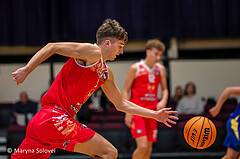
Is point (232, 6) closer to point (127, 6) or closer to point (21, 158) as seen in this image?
point (127, 6)

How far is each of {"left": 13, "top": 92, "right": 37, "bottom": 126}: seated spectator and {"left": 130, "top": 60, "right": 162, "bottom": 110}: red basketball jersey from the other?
3.89 metres

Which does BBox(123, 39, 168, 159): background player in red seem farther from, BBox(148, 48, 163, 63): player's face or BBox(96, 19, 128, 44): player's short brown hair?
BBox(96, 19, 128, 44): player's short brown hair

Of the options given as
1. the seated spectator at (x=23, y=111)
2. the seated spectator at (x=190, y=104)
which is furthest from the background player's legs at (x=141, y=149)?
the seated spectator at (x=23, y=111)

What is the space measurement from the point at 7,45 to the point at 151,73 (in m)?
6.39

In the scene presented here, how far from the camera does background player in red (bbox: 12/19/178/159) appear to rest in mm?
2936

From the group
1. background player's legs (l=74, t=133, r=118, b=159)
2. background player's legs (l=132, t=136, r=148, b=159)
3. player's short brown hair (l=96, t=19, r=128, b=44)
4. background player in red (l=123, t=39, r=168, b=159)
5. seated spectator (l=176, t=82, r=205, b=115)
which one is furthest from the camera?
seated spectator (l=176, t=82, r=205, b=115)

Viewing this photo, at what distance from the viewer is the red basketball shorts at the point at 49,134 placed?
295 cm

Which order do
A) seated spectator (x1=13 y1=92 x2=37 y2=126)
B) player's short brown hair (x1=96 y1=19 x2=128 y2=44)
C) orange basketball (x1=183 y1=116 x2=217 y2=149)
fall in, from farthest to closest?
seated spectator (x1=13 y1=92 x2=37 y2=126) → orange basketball (x1=183 y1=116 x2=217 y2=149) → player's short brown hair (x1=96 y1=19 x2=128 y2=44)

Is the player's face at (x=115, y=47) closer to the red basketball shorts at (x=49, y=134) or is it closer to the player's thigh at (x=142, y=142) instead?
the red basketball shorts at (x=49, y=134)

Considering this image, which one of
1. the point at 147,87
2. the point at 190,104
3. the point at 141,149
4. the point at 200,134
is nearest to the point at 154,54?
the point at 147,87

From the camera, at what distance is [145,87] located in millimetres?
5492

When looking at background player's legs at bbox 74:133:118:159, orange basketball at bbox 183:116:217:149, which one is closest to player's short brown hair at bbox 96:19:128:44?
background player's legs at bbox 74:133:118:159

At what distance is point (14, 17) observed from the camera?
33.6ft

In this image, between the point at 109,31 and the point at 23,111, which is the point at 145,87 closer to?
the point at 109,31
